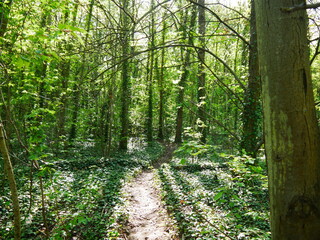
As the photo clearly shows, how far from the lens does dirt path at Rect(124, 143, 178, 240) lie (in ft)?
15.3

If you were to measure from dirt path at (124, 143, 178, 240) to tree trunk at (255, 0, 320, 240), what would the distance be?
13.3 feet

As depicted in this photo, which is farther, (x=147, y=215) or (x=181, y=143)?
(x=147, y=215)

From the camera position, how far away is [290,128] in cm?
99

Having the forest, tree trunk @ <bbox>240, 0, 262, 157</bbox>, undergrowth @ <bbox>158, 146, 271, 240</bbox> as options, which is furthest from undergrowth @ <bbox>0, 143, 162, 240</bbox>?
tree trunk @ <bbox>240, 0, 262, 157</bbox>

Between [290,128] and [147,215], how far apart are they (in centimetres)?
536

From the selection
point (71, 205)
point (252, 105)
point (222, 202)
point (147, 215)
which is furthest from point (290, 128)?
point (71, 205)

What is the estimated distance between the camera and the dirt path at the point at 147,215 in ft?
15.3

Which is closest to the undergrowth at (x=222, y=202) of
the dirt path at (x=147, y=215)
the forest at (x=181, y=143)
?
the forest at (x=181, y=143)

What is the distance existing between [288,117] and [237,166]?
7.51ft

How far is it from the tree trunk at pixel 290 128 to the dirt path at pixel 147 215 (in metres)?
4.04

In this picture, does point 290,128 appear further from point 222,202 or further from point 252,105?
point 252,105

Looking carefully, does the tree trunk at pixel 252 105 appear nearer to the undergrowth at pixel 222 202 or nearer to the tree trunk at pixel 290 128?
the undergrowth at pixel 222 202

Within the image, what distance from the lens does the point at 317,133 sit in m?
1.02

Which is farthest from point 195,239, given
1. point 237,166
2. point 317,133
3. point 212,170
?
point 212,170
